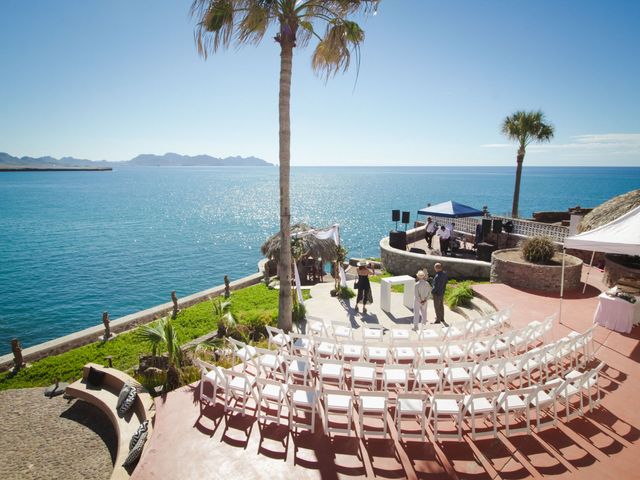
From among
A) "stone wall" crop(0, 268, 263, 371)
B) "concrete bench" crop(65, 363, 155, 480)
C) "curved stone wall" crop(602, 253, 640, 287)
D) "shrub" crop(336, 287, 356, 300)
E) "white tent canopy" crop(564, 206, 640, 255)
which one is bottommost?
"stone wall" crop(0, 268, 263, 371)

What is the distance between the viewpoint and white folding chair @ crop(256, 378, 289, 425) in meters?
5.85

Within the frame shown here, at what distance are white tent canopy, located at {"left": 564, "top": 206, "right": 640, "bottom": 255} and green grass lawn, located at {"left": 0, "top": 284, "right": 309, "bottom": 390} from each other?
29.8ft

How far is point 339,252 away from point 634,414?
1107 centimetres

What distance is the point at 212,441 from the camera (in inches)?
227

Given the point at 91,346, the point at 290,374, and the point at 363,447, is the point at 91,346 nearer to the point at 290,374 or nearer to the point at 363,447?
the point at 290,374

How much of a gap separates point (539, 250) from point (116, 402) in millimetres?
14512

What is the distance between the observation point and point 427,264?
1590 cm

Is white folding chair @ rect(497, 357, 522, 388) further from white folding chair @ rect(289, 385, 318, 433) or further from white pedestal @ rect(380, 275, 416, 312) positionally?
white pedestal @ rect(380, 275, 416, 312)

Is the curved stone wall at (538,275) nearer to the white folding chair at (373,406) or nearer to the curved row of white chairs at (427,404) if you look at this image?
the curved row of white chairs at (427,404)

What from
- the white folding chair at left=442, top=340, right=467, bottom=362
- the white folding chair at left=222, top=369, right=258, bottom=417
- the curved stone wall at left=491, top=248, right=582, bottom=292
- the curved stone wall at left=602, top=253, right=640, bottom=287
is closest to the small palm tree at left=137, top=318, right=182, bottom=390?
the white folding chair at left=222, top=369, right=258, bottom=417

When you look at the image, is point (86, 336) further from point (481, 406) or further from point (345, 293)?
point (481, 406)

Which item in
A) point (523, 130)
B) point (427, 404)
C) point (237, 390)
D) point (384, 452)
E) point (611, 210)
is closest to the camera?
point (384, 452)

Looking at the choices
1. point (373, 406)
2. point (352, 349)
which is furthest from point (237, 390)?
point (352, 349)

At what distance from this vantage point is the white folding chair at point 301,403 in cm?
571
